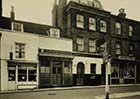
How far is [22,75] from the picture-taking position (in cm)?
1730

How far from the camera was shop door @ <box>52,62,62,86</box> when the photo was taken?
1875 centimetres

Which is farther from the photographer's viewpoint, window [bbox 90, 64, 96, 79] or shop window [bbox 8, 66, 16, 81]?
window [bbox 90, 64, 96, 79]

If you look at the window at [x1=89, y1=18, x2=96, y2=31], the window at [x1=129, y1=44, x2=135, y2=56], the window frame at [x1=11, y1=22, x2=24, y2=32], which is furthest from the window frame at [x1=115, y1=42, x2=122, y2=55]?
the window frame at [x1=11, y1=22, x2=24, y2=32]

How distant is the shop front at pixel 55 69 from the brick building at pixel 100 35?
3.38ft

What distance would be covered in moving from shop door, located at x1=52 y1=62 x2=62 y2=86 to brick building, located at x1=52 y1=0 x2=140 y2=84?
166 cm

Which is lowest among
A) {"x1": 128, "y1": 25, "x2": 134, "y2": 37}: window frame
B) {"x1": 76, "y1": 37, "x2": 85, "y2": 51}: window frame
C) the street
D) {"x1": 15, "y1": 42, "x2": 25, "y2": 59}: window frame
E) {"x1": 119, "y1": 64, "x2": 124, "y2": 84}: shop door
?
the street

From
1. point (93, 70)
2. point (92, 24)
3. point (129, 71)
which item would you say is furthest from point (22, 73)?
point (129, 71)

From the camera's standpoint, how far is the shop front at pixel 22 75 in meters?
16.7

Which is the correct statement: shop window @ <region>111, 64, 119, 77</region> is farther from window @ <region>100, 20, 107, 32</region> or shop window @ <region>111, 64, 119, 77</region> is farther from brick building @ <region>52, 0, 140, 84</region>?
window @ <region>100, 20, 107, 32</region>

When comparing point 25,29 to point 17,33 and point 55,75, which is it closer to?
point 17,33

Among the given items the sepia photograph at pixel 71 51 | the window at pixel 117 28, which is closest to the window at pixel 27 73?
the sepia photograph at pixel 71 51

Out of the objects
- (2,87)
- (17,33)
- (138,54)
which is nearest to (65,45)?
(17,33)

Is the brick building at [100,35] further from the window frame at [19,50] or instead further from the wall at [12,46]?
the window frame at [19,50]

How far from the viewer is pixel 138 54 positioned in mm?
24453
